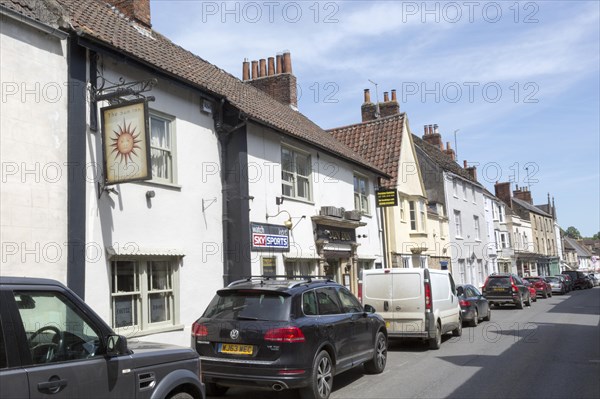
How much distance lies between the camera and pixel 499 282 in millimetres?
26391

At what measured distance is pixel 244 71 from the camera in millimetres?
23453

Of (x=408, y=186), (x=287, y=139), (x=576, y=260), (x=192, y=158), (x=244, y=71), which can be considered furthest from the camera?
(x=576, y=260)

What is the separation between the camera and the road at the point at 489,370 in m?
8.49

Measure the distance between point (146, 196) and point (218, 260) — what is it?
2.77 metres

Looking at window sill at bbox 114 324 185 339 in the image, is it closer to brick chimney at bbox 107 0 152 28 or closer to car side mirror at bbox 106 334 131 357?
car side mirror at bbox 106 334 131 357

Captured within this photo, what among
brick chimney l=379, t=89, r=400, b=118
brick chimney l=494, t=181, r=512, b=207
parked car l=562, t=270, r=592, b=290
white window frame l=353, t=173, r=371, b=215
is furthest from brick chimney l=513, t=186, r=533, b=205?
white window frame l=353, t=173, r=371, b=215

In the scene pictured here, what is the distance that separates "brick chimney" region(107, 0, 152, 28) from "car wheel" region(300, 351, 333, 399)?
10.6 meters

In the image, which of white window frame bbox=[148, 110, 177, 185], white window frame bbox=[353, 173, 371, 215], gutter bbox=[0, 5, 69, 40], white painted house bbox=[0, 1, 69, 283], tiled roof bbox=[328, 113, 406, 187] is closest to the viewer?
white painted house bbox=[0, 1, 69, 283]

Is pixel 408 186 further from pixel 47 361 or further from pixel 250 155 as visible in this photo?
pixel 47 361

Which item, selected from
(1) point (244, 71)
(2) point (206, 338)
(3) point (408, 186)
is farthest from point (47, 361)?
(3) point (408, 186)

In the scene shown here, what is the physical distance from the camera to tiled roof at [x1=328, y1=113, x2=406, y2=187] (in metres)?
25.5

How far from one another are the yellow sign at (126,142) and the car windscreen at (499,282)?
21876 mm

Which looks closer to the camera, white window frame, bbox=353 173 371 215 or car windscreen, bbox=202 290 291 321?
car windscreen, bbox=202 290 291 321

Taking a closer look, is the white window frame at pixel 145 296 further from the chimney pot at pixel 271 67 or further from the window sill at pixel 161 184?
the chimney pot at pixel 271 67
